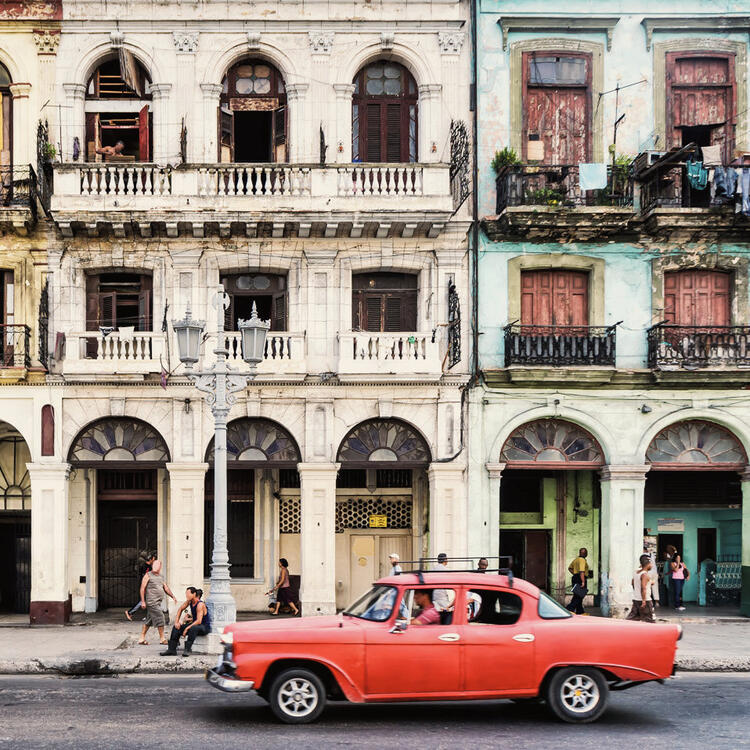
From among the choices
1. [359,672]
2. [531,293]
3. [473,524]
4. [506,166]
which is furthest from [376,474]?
[359,672]

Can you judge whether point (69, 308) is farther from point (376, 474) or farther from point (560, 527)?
point (560, 527)

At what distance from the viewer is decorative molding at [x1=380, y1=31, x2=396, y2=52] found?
1014 inches

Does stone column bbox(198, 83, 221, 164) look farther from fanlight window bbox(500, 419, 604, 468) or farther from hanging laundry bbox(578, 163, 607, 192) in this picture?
fanlight window bbox(500, 419, 604, 468)

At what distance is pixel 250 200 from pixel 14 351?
20.0ft

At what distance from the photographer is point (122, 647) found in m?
20.6

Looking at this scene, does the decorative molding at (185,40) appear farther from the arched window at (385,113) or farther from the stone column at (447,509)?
the stone column at (447,509)

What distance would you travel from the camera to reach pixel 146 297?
84.8 ft

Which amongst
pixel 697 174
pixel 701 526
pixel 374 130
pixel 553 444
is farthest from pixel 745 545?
pixel 374 130

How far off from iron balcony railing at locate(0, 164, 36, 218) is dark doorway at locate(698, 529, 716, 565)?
17.4 metres

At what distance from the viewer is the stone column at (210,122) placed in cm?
2580

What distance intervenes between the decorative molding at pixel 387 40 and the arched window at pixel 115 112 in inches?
209

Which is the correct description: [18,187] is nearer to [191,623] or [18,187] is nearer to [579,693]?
[191,623]

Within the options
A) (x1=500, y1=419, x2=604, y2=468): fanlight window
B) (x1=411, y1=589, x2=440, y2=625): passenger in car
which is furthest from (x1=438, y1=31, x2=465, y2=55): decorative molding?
(x1=411, y1=589, x2=440, y2=625): passenger in car

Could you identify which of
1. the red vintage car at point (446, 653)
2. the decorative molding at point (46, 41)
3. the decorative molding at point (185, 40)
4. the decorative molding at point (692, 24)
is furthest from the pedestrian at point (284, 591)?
the decorative molding at point (692, 24)
